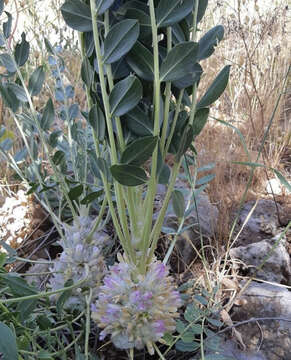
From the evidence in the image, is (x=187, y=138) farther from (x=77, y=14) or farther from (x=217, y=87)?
(x=77, y=14)

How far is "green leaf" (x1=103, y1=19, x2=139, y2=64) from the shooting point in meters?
0.52

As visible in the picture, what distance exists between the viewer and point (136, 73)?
1.90ft

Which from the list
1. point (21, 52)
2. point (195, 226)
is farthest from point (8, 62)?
point (195, 226)

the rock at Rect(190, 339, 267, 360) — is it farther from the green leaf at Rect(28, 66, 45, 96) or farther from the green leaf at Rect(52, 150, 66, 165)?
the green leaf at Rect(28, 66, 45, 96)

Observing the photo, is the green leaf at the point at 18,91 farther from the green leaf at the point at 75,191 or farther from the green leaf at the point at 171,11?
the green leaf at the point at 171,11

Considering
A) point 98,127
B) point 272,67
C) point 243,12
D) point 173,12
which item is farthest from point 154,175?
point 243,12

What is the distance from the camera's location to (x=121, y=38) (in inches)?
20.6

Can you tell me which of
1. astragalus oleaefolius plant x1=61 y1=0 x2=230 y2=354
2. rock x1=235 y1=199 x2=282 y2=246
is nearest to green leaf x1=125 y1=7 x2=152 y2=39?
A: astragalus oleaefolius plant x1=61 y1=0 x2=230 y2=354

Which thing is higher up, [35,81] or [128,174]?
[35,81]

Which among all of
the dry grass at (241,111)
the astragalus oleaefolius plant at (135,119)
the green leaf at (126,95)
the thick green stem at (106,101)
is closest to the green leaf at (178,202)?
the astragalus oleaefolius plant at (135,119)

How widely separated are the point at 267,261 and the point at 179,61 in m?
0.61

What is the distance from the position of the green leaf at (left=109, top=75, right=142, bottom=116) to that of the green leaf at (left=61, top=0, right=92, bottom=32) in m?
0.10

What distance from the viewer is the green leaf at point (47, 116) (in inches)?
30.6

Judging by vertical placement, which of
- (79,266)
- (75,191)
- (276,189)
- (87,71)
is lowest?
(276,189)
